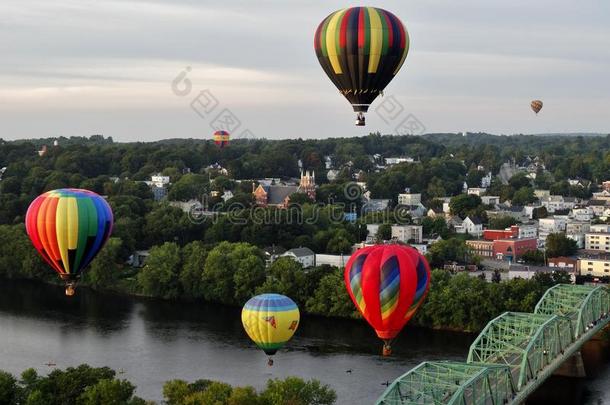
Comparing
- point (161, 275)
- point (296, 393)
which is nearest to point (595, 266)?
point (161, 275)

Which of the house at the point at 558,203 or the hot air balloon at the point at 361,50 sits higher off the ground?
the hot air balloon at the point at 361,50

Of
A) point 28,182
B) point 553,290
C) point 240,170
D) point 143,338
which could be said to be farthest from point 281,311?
point 240,170

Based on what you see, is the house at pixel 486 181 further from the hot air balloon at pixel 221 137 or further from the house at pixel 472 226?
the house at pixel 472 226

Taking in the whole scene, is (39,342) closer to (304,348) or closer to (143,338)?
(143,338)

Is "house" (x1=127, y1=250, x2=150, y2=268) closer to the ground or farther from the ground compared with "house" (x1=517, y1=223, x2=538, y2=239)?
closer to the ground

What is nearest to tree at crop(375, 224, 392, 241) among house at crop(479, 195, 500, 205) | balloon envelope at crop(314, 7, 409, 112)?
house at crop(479, 195, 500, 205)

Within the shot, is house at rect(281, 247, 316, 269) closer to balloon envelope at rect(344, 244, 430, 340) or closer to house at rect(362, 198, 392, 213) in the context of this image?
house at rect(362, 198, 392, 213)

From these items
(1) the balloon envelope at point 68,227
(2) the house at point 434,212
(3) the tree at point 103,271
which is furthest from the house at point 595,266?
(1) the balloon envelope at point 68,227
